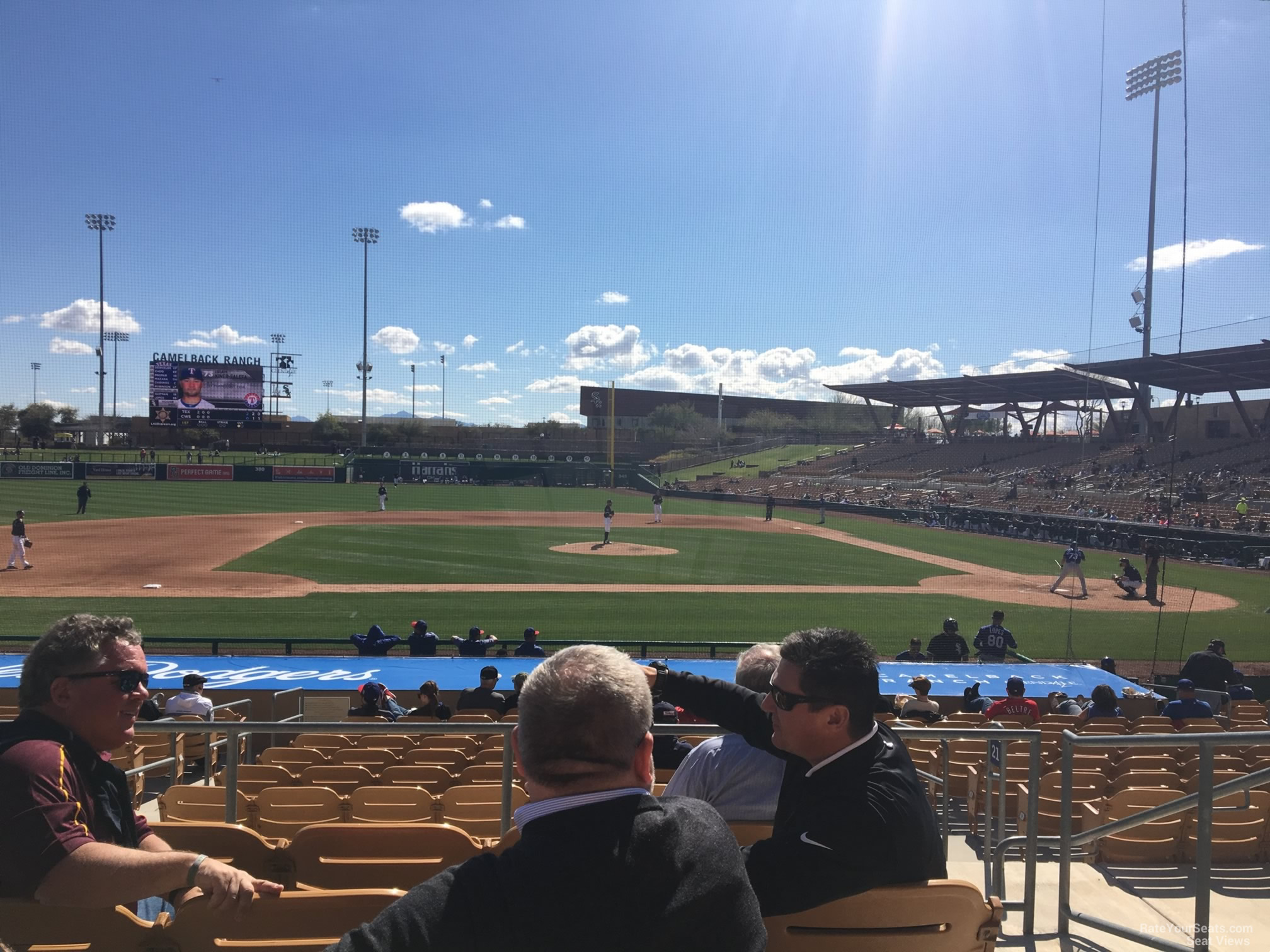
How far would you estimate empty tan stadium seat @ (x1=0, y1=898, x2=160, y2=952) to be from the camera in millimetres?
2395

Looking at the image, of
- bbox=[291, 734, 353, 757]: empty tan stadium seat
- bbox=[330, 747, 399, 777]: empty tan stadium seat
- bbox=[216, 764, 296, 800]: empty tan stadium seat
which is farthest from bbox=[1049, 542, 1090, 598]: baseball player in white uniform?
bbox=[216, 764, 296, 800]: empty tan stadium seat

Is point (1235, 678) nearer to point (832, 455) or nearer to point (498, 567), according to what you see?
point (498, 567)

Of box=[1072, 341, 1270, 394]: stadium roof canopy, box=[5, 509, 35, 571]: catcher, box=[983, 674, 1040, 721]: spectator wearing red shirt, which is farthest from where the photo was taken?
box=[1072, 341, 1270, 394]: stadium roof canopy

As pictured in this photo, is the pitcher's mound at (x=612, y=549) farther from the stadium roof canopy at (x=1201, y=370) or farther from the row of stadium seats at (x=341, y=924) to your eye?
the row of stadium seats at (x=341, y=924)

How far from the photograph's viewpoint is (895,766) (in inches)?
96.9

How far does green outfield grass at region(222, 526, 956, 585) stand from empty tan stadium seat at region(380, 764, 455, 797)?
1668 cm

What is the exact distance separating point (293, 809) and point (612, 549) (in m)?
25.0

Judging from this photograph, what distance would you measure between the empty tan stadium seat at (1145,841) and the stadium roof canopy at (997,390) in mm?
44060

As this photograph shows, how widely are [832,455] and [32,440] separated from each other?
70936 mm

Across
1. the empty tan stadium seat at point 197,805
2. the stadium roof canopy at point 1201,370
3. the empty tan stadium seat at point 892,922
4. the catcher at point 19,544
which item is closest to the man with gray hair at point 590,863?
the empty tan stadium seat at point 892,922

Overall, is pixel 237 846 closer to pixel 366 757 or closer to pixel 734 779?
pixel 734 779

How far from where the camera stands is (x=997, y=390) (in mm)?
59719

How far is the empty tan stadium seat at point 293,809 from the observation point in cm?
485

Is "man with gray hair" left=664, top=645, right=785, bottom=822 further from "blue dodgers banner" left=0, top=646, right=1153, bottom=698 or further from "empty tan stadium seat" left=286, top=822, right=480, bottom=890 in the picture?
"blue dodgers banner" left=0, top=646, right=1153, bottom=698
